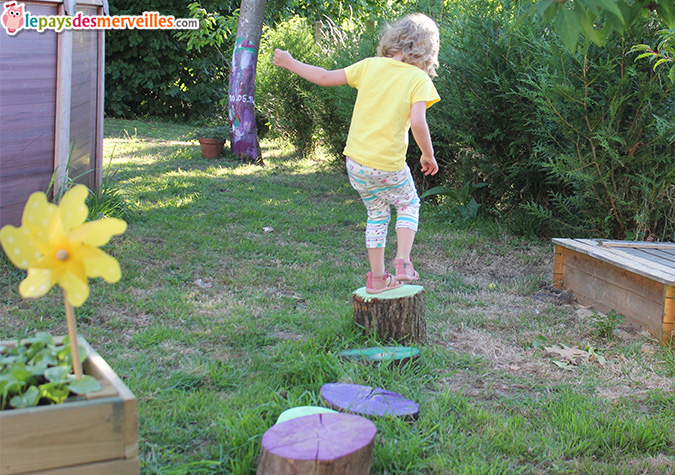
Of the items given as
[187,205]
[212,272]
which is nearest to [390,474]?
[212,272]

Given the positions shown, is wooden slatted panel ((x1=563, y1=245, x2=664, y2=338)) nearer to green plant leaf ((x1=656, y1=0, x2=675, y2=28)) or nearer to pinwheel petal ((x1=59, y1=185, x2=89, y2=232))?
green plant leaf ((x1=656, y1=0, x2=675, y2=28))

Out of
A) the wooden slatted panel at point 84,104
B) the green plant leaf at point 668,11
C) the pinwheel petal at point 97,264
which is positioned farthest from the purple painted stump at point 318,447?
the wooden slatted panel at point 84,104

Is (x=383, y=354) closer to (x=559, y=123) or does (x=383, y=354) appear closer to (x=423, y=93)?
(x=423, y=93)

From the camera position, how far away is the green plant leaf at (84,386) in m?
1.64

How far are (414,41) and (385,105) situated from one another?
401mm

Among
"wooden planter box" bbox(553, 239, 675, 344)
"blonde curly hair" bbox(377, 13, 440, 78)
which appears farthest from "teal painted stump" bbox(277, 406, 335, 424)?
"wooden planter box" bbox(553, 239, 675, 344)

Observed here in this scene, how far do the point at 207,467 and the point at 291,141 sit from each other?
989cm

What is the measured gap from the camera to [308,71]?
3.36 metres

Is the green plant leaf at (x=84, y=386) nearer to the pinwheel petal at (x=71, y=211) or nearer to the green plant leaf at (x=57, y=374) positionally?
the green plant leaf at (x=57, y=374)

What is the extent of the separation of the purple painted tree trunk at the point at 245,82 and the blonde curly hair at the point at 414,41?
6428 millimetres

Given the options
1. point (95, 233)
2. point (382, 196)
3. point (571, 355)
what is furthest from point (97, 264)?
point (571, 355)

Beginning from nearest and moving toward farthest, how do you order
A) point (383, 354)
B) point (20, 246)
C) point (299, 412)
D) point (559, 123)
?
point (20, 246) → point (299, 412) → point (383, 354) → point (559, 123)

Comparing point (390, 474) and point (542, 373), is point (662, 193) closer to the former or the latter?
point (542, 373)

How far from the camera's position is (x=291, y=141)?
11773 millimetres
